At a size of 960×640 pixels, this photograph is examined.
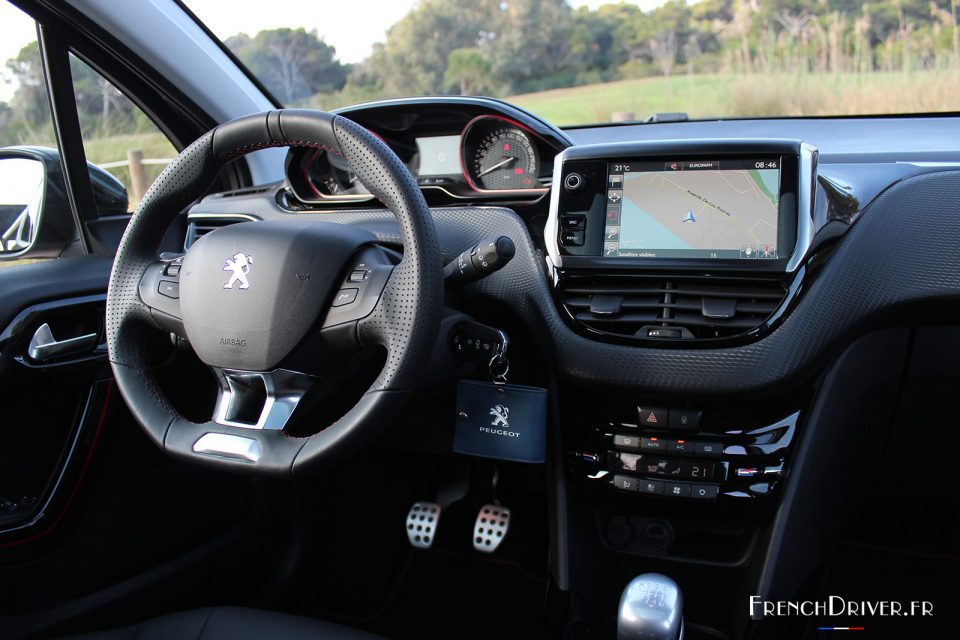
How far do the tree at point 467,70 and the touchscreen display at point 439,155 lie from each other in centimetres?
16

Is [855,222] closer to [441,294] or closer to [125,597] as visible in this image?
[441,294]

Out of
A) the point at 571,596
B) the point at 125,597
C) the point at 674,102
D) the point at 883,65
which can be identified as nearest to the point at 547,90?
the point at 674,102

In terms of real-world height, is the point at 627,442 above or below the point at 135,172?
below

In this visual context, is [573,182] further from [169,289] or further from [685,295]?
[169,289]

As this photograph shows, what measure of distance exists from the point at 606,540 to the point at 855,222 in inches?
35.8

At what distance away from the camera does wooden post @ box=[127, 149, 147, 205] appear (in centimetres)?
235

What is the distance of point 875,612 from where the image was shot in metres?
2.13

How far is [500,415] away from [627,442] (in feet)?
0.95

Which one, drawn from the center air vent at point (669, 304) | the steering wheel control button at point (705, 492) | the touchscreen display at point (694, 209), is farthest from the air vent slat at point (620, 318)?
the steering wheel control button at point (705, 492)

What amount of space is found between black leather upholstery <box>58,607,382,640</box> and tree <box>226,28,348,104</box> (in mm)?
1588

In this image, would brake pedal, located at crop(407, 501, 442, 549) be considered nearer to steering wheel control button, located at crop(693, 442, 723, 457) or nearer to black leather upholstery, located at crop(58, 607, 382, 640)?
black leather upholstery, located at crop(58, 607, 382, 640)

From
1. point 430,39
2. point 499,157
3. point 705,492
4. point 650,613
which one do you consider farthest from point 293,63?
point 650,613

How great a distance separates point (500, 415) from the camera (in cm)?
172

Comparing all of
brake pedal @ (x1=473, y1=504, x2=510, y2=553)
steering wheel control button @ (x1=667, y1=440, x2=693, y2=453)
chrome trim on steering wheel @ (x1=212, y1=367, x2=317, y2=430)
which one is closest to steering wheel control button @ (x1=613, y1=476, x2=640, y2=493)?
steering wheel control button @ (x1=667, y1=440, x2=693, y2=453)
